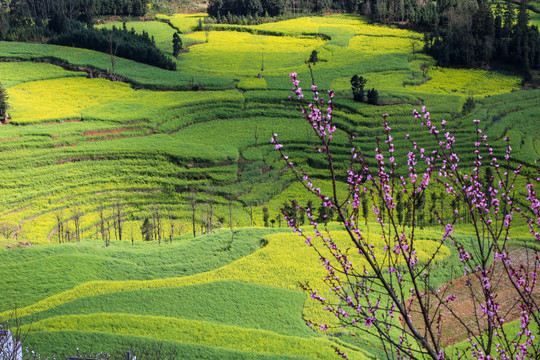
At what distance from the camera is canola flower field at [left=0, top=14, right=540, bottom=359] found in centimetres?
2856

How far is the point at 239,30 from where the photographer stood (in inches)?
4690

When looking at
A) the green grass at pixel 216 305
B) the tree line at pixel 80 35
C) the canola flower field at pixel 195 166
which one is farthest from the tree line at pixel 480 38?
the green grass at pixel 216 305

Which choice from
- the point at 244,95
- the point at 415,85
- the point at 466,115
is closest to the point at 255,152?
the point at 244,95

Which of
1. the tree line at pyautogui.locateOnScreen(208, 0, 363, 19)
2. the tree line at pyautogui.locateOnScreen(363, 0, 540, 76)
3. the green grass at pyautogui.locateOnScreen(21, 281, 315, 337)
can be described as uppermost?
the tree line at pyautogui.locateOnScreen(208, 0, 363, 19)

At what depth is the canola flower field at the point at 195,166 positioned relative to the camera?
28.6 m

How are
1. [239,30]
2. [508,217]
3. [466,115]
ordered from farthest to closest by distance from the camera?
[239,30] → [466,115] → [508,217]

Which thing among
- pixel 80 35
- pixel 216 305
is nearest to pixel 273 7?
pixel 80 35

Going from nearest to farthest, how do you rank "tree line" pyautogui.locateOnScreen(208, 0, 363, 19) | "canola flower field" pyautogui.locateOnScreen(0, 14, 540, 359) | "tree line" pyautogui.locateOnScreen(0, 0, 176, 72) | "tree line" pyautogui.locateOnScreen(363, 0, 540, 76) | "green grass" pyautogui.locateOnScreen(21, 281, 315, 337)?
1. "canola flower field" pyautogui.locateOnScreen(0, 14, 540, 359)
2. "green grass" pyautogui.locateOnScreen(21, 281, 315, 337)
3. "tree line" pyautogui.locateOnScreen(363, 0, 540, 76)
4. "tree line" pyautogui.locateOnScreen(0, 0, 176, 72)
5. "tree line" pyautogui.locateOnScreen(208, 0, 363, 19)

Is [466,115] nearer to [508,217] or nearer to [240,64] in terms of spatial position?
[240,64]

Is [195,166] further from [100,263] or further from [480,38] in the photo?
[480,38]

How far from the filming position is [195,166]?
211 ft

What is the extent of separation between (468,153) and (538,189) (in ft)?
27.0

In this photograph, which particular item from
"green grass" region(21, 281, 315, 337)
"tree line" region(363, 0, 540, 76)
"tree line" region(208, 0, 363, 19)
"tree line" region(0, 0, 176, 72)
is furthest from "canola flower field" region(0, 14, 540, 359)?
"tree line" region(208, 0, 363, 19)

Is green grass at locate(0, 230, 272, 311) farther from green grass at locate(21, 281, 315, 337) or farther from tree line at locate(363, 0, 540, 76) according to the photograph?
tree line at locate(363, 0, 540, 76)
